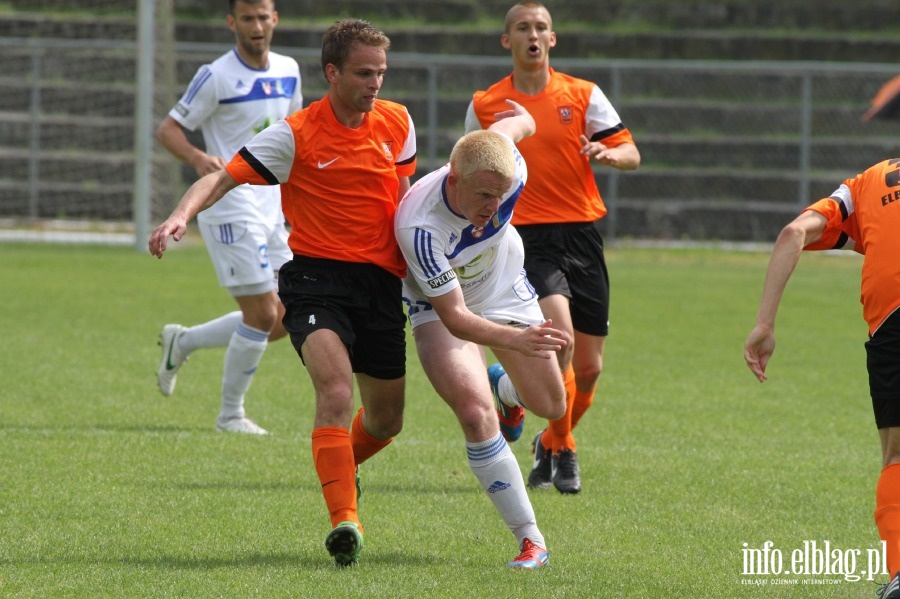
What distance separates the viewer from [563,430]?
671 centimetres

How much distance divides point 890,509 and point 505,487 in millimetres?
1477

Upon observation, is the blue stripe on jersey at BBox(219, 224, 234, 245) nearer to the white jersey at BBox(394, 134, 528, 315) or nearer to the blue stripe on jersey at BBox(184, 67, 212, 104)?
the blue stripe on jersey at BBox(184, 67, 212, 104)

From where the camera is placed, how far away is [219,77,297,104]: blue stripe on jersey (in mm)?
8234

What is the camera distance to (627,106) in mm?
20562

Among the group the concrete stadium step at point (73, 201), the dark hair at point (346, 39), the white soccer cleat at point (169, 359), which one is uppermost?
the dark hair at point (346, 39)

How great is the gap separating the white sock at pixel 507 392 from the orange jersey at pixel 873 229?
220cm

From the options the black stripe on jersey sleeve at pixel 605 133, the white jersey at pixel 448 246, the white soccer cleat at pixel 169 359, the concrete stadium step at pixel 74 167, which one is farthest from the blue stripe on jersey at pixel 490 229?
the concrete stadium step at pixel 74 167

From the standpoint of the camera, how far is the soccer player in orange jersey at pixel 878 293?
4.37 m

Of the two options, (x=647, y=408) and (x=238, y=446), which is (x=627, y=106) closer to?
(x=647, y=408)

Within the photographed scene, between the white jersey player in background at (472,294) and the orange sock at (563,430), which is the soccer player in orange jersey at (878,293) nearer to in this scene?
the white jersey player in background at (472,294)

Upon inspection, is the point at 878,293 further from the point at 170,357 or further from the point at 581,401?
the point at 170,357

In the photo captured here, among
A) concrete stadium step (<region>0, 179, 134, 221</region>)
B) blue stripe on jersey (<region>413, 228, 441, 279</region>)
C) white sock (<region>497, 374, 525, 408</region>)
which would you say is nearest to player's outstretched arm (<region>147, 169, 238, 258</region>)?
blue stripe on jersey (<region>413, 228, 441, 279</region>)

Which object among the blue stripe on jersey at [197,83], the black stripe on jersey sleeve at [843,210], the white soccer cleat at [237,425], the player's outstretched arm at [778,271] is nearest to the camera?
the player's outstretched arm at [778,271]

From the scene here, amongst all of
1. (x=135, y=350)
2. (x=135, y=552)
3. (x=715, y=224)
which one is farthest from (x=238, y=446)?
(x=715, y=224)
